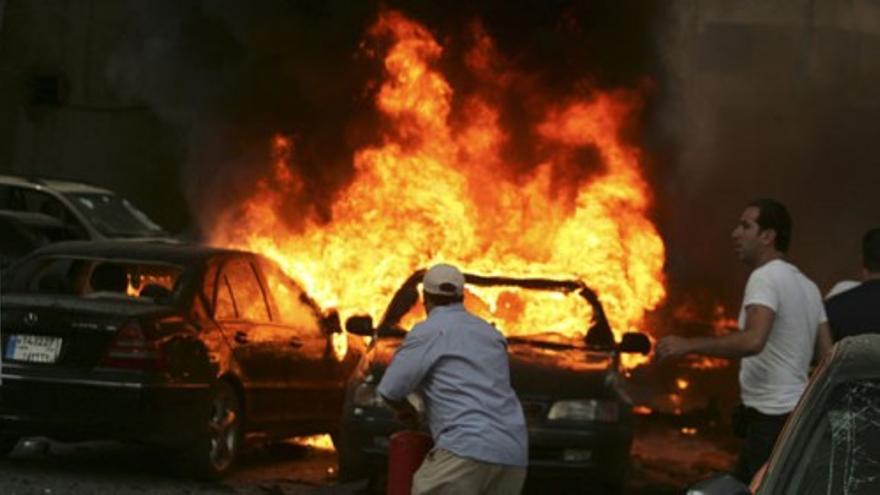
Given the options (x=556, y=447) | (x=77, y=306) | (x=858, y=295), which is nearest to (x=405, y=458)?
(x=858, y=295)

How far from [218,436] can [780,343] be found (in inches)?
195

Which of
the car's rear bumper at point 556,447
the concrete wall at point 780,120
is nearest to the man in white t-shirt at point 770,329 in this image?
the car's rear bumper at point 556,447

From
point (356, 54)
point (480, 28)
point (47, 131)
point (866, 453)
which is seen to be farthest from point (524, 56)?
point (866, 453)

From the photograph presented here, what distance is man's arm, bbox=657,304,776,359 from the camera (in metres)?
7.64

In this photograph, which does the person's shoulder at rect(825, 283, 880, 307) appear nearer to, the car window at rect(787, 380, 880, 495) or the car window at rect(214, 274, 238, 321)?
the car window at rect(787, 380, 880, 495)

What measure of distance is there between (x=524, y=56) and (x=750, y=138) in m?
2.90

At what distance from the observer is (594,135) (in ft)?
63.3

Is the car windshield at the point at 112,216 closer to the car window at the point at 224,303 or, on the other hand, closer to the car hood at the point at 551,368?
the car window at the point at 224,303

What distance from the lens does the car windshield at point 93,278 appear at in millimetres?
12422

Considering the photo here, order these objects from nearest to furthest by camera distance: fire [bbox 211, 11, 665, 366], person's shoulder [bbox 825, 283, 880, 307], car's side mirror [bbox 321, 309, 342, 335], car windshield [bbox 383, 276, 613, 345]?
person's shoulder [bbox 825, 283, 880, 307] → car windshield [bbox 383, 276, 613, 345] → car's side mirror [bbox 321, 309, 342, 335] → fire [bbox 211, 11, 665, 366]

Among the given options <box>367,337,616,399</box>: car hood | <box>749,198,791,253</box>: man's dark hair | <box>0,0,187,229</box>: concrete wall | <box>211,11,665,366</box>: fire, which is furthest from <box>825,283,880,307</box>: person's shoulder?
<box>0,0,187,229</box>: concrete wall

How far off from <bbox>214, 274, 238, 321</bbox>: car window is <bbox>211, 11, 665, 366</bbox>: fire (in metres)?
3.36

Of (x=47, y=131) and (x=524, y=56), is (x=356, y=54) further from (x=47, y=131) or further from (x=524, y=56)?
Result: (x=47, y=131)

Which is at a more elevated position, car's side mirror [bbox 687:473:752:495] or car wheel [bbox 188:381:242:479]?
car's side mirror [bbox 687:473:752:495]
